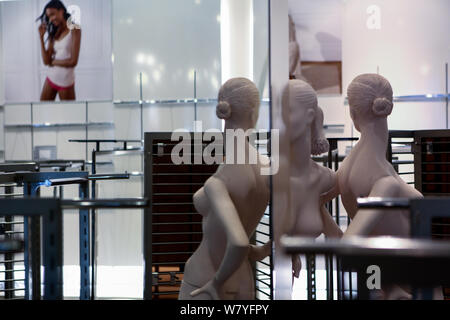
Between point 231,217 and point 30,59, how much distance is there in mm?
4816

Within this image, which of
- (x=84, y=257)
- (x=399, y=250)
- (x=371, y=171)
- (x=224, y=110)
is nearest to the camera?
(x=399, y=250)

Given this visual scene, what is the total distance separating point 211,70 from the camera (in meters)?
5.18

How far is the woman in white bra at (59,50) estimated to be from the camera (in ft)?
18.5

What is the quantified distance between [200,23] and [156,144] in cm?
319

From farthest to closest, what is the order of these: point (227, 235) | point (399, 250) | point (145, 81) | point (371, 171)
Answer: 1. point (145, 81)
2. point (371, 171)
3. point (227, 235)
4. point (399, 250)

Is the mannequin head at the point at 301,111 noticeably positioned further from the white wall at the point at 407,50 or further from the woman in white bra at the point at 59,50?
the woman in white bra at the point at 59,50

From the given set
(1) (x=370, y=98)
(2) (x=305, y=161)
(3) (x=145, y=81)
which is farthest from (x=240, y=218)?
(3) (x=145, y=81)

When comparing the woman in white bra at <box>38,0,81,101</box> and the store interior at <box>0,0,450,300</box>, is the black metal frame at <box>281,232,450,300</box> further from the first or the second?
the woman in white bra at <box>38,0,81,101</box>

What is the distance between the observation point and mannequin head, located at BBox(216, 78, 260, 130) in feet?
5.42

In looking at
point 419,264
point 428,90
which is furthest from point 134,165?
point 419,264

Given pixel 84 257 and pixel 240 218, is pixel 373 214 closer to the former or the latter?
pixel 240 218

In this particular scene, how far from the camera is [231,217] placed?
1538 millimetres

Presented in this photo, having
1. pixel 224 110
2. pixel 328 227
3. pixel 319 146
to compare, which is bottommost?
pixel 328 227
